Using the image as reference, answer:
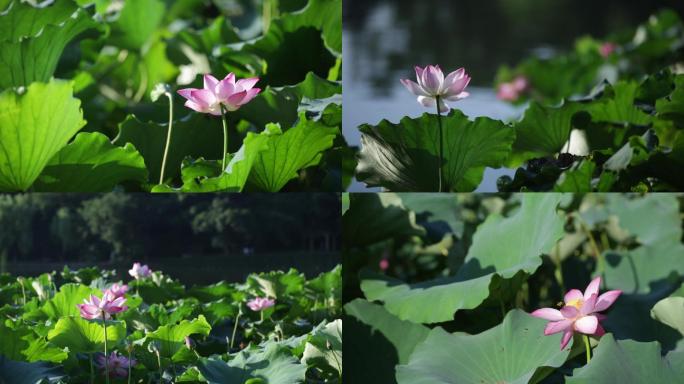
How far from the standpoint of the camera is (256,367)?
0.95m

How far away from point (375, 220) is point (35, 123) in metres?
0.50

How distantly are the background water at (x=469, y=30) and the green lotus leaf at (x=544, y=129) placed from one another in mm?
2863

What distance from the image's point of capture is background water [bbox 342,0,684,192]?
18.8 feet

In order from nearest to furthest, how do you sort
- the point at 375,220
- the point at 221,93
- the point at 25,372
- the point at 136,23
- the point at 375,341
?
the point at 25,372
the point at 221,93
the point at 375,341
the point at 375,220
the point at 136,23

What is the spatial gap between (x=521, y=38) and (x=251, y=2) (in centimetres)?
474

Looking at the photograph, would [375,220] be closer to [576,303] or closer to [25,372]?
[576,303]

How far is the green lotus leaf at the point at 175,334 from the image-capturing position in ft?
3.12

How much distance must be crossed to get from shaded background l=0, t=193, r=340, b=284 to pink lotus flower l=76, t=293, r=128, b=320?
0.33 feet

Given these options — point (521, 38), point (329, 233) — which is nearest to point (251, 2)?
point (329, 233)

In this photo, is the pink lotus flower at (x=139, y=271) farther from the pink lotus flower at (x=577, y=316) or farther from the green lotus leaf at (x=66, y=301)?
the pink lotus flower at (x=577, y=316)

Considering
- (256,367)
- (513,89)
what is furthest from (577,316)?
(513,89)

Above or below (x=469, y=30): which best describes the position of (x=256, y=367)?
below

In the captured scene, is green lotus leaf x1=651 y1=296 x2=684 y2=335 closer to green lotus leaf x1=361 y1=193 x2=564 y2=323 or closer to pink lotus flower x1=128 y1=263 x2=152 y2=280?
green lotus leaf x1=361 y1=193 x2=564 y2=323

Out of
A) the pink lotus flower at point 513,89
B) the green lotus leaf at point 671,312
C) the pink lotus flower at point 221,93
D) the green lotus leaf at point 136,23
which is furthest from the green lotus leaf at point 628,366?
the pink lotus flower at point 513,89
